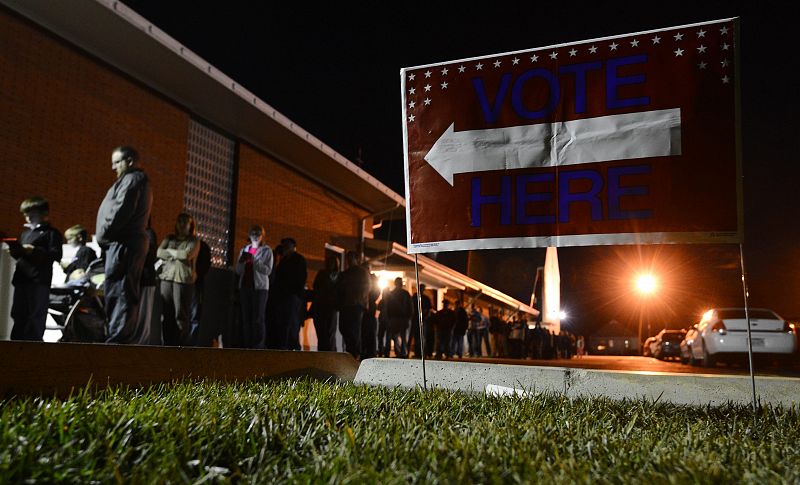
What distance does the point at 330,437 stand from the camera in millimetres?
2512

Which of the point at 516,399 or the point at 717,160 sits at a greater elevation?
the point at 717,160

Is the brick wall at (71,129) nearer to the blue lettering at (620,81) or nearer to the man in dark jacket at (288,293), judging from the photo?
the man in dark jacket at (288,293)

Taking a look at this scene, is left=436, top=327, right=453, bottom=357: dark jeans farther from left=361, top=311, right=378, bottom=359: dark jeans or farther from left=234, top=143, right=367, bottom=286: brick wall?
left=234, top=143, right=367, bottom=286: brick wall

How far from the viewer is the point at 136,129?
13.8 meters

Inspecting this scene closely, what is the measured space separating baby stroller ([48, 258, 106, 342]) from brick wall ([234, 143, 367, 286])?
7.85m

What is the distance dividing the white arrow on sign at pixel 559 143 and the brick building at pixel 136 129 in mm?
8141

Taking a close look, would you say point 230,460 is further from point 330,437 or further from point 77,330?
point 77,330

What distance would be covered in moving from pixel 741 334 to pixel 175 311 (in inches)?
528

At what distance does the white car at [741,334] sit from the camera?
16.0 m

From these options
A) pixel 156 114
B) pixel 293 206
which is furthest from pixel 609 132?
pixel 293 206

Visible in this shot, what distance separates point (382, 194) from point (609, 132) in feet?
66.1

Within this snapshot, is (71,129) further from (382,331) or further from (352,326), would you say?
(382,331)

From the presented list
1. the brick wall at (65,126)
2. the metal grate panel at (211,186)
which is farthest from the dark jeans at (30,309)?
the metal grate panel at (211,186)

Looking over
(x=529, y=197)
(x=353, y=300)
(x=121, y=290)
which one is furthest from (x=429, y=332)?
(x=529, y=197)
